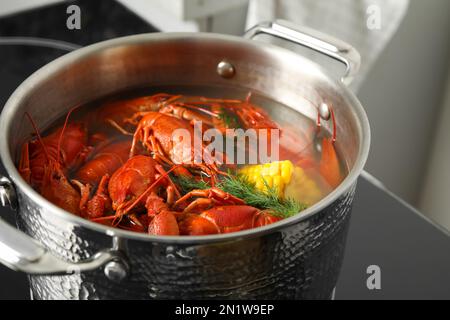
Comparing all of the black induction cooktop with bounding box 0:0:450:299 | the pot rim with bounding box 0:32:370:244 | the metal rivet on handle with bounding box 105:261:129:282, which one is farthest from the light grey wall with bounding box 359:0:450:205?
the metal rivet on handle with bounding box 105:261:129:282

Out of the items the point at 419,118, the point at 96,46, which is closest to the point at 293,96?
the point at 96,46

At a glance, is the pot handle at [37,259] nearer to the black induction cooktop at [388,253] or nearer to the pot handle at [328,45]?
the black induction cooktop at [388,253]

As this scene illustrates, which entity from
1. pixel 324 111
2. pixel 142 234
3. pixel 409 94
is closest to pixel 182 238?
pixel 142 234

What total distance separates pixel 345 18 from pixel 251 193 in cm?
66

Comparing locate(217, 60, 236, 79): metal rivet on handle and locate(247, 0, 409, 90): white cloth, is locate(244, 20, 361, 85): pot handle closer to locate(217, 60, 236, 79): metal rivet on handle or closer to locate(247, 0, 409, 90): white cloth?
locate(217, 60, 236, 79): metal rivet on handle

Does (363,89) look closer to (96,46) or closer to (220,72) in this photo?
(220,72)

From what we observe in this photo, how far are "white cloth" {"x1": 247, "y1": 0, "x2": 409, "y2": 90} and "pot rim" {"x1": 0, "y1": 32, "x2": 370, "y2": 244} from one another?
478mm

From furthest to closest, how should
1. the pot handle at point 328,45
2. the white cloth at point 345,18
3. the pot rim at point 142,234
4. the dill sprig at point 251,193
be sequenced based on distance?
the white cloth at point 345,18 < the pot handle at point 328,45 < the dill sprig at point 251,193 < the pot rim at point 142,234

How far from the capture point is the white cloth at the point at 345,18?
130 cm

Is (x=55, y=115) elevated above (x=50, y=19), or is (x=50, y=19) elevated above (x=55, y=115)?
(x=50, y=19)

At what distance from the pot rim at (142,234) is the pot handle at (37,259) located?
3 centimetres

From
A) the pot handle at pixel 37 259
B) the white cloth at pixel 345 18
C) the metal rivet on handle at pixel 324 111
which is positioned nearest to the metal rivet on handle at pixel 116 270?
the pot handle at pixel 37 259
